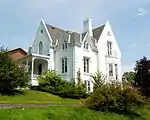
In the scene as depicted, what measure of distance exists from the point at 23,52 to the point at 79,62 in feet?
75.0

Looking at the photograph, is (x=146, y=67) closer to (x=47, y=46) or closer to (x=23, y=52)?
(x=47, y=46)

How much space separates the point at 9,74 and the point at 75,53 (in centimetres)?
1471

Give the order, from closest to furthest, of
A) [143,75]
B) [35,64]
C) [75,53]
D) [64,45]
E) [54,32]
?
[143,75], [75,53], [64,45], [35,64], [54,32]

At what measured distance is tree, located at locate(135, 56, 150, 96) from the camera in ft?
127

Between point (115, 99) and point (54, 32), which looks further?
point (54, 32)

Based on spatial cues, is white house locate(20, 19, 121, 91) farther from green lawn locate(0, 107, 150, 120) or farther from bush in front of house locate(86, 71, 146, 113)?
green lawn locate(0, 107, 150, 120)

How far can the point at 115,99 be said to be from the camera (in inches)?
983

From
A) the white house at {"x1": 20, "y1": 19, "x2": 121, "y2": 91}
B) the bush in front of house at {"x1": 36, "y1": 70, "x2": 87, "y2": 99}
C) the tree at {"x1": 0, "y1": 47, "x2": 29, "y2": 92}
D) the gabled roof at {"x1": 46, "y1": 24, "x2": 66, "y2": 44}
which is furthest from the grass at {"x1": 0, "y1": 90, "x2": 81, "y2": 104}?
the gabled roof at {"x1": 46, "y1": 24, "x2": 66, "y2": 44}

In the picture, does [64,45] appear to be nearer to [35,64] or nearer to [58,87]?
[35,64]

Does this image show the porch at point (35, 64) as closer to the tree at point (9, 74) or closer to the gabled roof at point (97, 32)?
the tree at point (9, 74)

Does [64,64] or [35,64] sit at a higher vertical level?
[35,64]

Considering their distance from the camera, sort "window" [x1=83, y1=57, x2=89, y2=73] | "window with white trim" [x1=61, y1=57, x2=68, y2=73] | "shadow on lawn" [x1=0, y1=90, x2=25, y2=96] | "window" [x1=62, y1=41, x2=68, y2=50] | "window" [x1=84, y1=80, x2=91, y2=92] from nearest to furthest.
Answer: "shadow on lawn" [x1=0, y1=90, x2=25, y2=96] → "window" [x1=84, y1=80, x2=91, y2=92] → "window with white trim" [x1=61, y1=57, x2=68, y2=73] → "window" [x1=62, y1=41, x2=68, y2=50] → "window" [x1=83, y1=57, x2=89, y2=73]

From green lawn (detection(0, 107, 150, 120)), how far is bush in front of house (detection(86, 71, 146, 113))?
63.1 inches

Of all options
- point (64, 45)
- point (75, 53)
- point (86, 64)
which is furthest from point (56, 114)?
point (86, 64)
